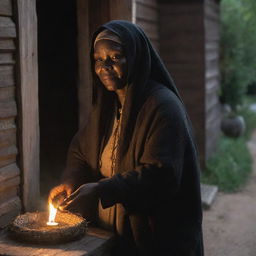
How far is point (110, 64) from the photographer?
3322 mm

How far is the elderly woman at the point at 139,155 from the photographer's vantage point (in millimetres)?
3232

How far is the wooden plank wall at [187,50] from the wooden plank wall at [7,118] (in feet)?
18.2

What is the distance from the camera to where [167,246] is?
3424mm

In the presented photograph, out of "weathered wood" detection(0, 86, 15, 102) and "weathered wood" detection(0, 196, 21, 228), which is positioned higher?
"weathered wood" detection(0, 86, 15, 102)

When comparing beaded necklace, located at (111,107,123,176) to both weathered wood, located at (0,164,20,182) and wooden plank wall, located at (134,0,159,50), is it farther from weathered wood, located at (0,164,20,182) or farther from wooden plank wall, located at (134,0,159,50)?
wooden plank wall, located at (134,0,159,50)

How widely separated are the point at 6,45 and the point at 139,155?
48.0 inches

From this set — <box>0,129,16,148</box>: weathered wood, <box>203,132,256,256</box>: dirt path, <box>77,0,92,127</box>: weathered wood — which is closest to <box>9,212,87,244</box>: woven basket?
<box>0,129,16,148</box>: weathered wood

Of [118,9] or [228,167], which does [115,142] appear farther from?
[228,167]

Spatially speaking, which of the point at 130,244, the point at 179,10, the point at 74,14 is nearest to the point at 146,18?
the point at 179,10

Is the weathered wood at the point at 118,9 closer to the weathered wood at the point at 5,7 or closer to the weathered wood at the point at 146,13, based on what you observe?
the weathered wood at the point at 5,7

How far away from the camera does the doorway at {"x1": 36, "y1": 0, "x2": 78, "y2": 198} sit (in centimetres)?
558

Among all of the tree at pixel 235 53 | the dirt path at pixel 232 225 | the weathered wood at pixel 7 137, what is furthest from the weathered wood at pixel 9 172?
the tree at pixel 235 53

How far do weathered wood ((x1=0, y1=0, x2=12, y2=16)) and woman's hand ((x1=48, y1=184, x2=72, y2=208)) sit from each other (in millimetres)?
1250

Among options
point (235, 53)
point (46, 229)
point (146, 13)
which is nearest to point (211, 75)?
point (146, 13)
